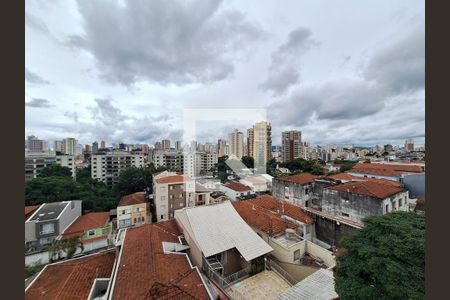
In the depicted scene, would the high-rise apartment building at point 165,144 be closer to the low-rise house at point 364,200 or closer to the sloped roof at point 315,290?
the low-rise house at point 364,200

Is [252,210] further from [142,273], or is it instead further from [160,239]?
[142,273]

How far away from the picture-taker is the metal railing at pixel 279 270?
21.2 ft

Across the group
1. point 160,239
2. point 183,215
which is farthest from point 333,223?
point 160,239

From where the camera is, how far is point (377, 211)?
9656 mm

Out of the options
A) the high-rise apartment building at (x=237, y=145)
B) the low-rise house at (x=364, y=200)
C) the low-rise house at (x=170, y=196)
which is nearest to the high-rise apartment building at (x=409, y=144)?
the high-rise apartment building at (x=237, y=145)

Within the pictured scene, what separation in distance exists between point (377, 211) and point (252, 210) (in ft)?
22.4

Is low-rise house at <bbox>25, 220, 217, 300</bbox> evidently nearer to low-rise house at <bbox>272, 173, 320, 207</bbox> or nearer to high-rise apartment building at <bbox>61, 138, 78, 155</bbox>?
low-rise house at <bbox>272, 173, 320, 207</bbox>

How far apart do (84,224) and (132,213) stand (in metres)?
3.61

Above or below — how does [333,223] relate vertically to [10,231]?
below

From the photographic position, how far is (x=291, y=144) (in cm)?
5431

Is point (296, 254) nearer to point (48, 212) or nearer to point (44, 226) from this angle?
point (44, 226)

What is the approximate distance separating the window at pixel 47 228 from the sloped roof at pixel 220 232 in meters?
10.5

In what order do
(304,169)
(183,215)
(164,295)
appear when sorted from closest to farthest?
(164,295) → (183,215) → (304,169)

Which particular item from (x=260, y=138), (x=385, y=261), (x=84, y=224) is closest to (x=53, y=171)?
(x=84, y=224)
